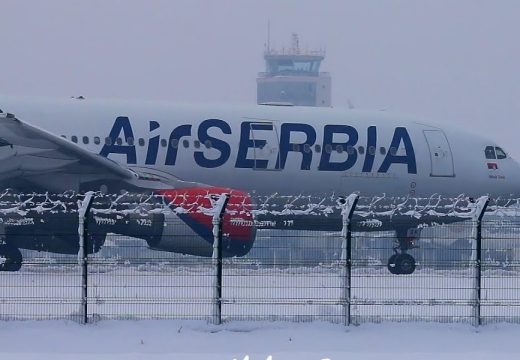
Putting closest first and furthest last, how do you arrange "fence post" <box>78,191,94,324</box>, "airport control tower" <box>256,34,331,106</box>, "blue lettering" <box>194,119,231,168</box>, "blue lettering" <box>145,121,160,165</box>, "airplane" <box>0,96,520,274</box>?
"fence post" <box>78,191,94,324</box> → "airplane" <box>0,96,520,274</box> → "blue lettering" <box>145,121,160,165</box> → "blue lettering" <box>194,119,231,168</box> → "airport control tower" <box>256,34,331,106</box>

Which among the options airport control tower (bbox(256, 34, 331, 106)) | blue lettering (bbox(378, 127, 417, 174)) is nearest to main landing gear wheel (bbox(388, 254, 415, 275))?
blue lettering (bbox(378, 127, 417, 174))

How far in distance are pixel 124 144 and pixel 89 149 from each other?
797 millimetres

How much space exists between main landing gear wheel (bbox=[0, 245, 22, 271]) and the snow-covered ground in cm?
104

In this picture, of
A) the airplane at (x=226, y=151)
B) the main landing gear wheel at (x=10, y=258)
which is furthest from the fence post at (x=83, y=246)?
the airplane at (x=226, y=151)

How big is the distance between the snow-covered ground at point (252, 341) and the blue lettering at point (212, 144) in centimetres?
1230

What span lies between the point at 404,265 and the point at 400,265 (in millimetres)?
116

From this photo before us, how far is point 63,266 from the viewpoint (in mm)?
16016

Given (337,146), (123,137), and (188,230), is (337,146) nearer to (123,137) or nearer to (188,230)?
(123,137)

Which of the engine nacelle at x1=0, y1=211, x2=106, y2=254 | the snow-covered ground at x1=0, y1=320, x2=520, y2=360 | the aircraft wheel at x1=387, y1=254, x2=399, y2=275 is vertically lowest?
the snow-covered ground at x1=0, y1=320, x2=520, y2=360

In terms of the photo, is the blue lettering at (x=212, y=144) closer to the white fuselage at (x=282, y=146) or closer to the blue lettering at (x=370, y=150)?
the white fuselage at (x=282, y=146)

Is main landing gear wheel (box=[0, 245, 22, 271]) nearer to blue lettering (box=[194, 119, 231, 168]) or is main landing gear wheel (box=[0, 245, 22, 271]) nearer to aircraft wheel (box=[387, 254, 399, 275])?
aircraft wheel (box=[387, 254, 399, 275])

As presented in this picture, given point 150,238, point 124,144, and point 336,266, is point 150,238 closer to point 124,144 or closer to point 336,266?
point 336,266

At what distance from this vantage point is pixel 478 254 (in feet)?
53.0

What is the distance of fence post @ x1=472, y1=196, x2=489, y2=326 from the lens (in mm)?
15969
